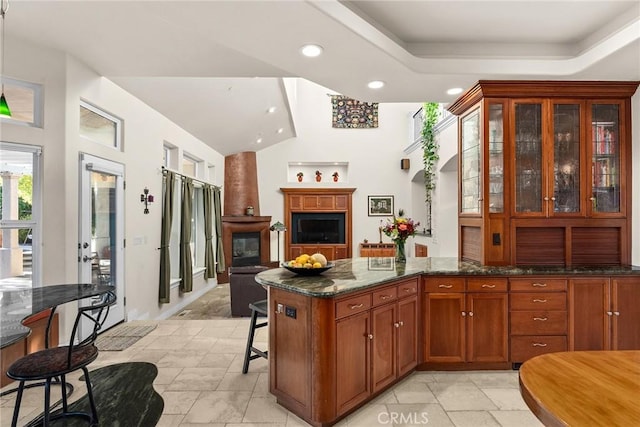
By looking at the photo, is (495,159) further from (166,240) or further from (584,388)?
(166,240)

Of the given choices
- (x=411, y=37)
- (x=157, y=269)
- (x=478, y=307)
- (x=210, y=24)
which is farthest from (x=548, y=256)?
(x=157, y=269)

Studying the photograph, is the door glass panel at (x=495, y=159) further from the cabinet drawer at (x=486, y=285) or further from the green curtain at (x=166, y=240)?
the green curtain at (x=166, y=240)

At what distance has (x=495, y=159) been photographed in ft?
10.8

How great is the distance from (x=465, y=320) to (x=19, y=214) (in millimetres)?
4028

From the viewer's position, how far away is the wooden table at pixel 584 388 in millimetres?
973

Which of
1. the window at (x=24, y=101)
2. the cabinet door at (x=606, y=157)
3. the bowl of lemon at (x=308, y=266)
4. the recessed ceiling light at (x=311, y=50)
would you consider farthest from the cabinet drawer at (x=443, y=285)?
the window at (x=24, y=101)


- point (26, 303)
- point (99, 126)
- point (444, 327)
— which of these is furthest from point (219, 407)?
point (99, 126)

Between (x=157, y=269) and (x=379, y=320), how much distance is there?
3.69 meters

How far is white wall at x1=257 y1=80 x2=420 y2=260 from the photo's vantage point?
9.09 metres

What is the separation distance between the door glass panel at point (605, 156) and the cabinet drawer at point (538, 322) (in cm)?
116

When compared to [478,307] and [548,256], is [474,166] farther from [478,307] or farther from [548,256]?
[478,307]

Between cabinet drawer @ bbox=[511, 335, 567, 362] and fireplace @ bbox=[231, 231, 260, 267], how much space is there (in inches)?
239

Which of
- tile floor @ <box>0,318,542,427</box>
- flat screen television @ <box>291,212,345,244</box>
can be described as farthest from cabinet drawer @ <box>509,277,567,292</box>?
flat screen television @ <box>291,212,345,244</box>

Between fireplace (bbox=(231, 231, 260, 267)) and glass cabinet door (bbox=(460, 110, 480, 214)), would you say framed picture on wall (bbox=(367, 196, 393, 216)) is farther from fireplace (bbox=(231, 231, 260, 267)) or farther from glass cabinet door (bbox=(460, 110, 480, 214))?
glass cabinet door (bbox=(460, 110, 480, 214))
